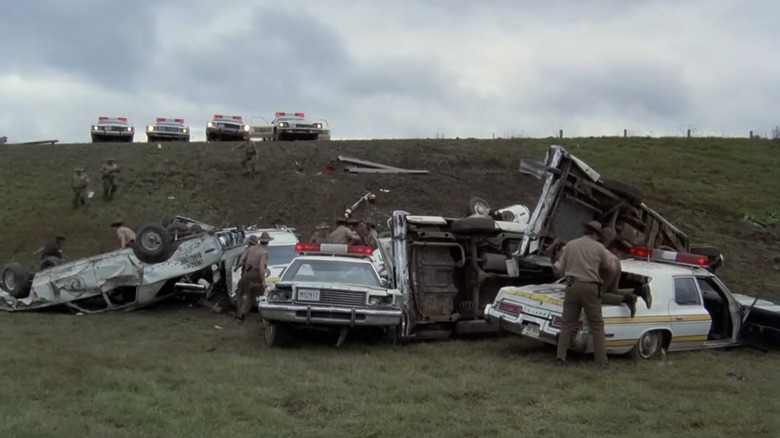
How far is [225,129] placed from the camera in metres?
29.3

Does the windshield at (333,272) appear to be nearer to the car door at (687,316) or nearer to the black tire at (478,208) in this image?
the car door at (687,316)

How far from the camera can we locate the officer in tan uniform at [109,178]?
2202cm

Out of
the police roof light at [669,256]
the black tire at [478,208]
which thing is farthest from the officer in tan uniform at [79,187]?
the police roof light at [669,256]

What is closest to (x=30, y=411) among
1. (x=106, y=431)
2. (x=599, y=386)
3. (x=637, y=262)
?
(x=106, y=431)

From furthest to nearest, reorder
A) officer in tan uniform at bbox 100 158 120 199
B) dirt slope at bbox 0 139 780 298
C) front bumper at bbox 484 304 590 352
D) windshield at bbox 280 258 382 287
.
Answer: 1. officer in tan uniform at bbox 100 158 120 199
2. dirt slope at bbox 0 139 780 298
3. windshield at bbox 280 258 382 287
4. front bumper at bbox 484 304 590 352

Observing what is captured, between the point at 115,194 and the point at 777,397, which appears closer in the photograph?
the point at 777,397

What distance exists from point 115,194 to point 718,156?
21474 millimetres

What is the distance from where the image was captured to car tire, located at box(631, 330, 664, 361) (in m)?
Answer: 9.30

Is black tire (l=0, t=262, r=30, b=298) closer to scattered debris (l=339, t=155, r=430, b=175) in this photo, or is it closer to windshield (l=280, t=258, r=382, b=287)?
windshield (l=280, t=258, r=382, b=287)

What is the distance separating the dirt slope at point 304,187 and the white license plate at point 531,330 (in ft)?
35.6

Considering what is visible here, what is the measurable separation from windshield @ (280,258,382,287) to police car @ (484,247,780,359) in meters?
1.75

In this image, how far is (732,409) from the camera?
6.97m

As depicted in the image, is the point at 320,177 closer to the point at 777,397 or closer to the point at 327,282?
the point at 327,282

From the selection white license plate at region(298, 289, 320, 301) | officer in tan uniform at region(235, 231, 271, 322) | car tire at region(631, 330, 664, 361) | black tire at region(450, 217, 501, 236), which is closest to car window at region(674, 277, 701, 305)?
car tire at region(631, 330, 664, 361)
